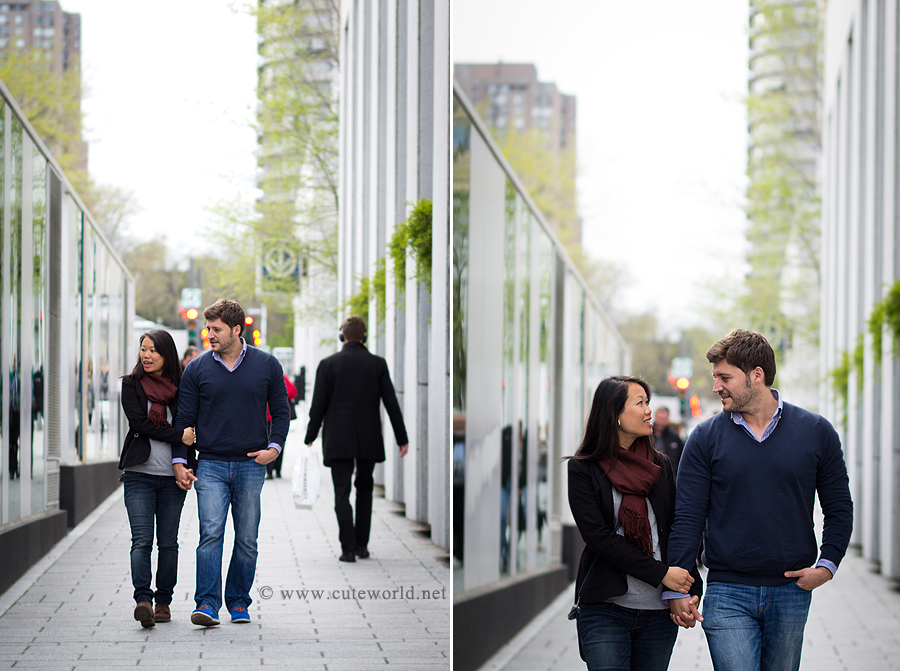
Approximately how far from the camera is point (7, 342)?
20.7ft

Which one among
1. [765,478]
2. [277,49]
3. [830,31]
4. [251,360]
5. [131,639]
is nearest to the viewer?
[765,478]

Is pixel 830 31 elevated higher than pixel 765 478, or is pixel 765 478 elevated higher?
pixel 830 31

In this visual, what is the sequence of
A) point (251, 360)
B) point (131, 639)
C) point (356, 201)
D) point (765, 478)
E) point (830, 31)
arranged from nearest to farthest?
1. point (765, 478)
2. point (131, 639)
3. point (251, 360)
4. point (356, 201)
5. point (830, 31)

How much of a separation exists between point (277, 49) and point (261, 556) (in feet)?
10.0

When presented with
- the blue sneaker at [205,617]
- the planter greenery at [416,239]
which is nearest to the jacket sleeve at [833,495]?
the blue sneaker at [205,617]

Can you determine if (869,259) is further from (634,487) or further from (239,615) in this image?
(634,487)

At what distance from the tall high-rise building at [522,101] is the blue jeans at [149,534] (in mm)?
13784

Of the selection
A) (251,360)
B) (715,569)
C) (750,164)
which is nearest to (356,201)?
(251,360)

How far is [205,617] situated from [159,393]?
47.5 inches

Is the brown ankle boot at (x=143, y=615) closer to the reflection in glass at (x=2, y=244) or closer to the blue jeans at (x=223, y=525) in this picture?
the blue jeans at (x=223, y=525)

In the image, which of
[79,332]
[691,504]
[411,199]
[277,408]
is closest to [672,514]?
[691,504]

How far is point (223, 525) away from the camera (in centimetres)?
603

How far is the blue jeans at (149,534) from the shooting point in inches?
233

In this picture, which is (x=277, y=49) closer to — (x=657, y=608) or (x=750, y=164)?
(x=657, y=608)
